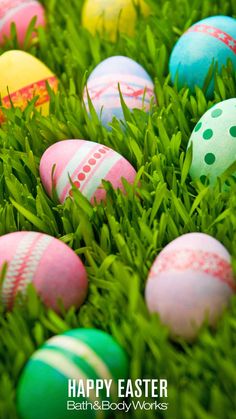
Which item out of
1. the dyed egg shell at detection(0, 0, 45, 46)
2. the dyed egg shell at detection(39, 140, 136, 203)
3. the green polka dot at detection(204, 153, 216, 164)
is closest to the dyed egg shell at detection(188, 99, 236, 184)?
the green polka dot at detection(204, 153, 216, 164)

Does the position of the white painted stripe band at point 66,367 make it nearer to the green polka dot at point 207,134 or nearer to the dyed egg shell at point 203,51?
the green polka dot at point 207,134

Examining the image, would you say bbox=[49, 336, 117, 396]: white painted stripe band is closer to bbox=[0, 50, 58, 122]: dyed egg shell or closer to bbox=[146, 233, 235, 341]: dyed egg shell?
bbox=[146, 233, 235, 341]: dyed egg shell

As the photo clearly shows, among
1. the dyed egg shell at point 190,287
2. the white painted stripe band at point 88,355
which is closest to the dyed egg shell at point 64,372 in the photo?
the white painted stripe band at point 88,355

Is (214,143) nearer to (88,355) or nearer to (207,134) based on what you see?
(207,134)

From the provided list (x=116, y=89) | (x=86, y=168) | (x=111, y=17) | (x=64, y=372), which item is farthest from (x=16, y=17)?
(x=64, y=372)

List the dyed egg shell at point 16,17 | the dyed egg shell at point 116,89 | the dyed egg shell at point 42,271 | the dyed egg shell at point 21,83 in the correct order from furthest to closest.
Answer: the dyed egg shell at point 16,17 → the dyed egg shell at point 21,83 → the dyed egg shell at point 116,89 → the dyed egg shell at point 42,271

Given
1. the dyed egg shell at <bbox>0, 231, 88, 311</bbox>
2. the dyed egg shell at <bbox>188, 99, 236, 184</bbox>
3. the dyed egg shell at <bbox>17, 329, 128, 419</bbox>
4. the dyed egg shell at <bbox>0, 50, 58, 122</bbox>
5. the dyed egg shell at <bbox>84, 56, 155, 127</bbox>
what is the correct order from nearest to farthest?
the dyed egg shell at <bbox>17, 329, 128, 419</bbox> < the dyed egg shell at <bbox>0, 231, 88, 311</bbox> < the dyed egg shell at <bbox>188, 99, 236, 184</bbox> < the dyed egg shell at <bbox>84, 56, 155, 127</bbox> < the dyed egg shell at <bbox>0, 50, 58, 122</bbox>

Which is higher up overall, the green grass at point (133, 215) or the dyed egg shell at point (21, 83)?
the dyed egg shell at point (21, 83)
